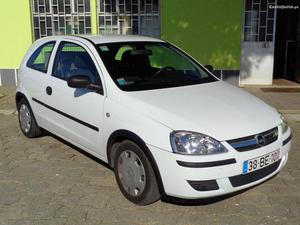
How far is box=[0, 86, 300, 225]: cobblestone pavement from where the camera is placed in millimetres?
3455

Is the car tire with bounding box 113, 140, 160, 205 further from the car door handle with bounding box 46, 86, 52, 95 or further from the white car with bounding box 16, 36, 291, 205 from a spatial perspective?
the car door handle with bounding box 46, 86, 52, 95

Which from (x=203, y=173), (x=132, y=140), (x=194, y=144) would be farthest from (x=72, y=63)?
(x=203, y=173)

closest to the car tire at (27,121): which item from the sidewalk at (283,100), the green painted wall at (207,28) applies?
the sidewalk at (283,100)

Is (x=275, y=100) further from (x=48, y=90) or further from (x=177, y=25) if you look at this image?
(x=48, y=90)

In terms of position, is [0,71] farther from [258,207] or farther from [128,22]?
[258,207]

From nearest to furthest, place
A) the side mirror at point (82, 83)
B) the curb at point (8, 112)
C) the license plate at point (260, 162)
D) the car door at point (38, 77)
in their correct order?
the license plate at point (260, 162)
the side mirror at point (82, 83)
the car door at point (38, 77)
the curb at point (8, 112)

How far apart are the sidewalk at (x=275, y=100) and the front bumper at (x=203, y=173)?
3991 mm

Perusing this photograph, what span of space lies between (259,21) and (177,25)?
2.11 meters

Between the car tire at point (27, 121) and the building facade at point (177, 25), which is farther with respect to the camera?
the building facade at point (177, 25)

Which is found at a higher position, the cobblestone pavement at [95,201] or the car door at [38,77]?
the car door at [38,77]

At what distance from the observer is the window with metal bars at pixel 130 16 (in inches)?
374

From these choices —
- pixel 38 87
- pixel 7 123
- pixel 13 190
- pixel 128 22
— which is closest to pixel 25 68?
pixel 38 87

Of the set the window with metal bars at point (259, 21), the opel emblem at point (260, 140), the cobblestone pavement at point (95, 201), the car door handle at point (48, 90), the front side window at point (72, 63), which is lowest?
the cobblestone pavement at point (95, 201)

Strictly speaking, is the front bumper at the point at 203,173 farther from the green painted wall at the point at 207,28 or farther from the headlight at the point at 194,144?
the green painted wall at the point at 207,28
